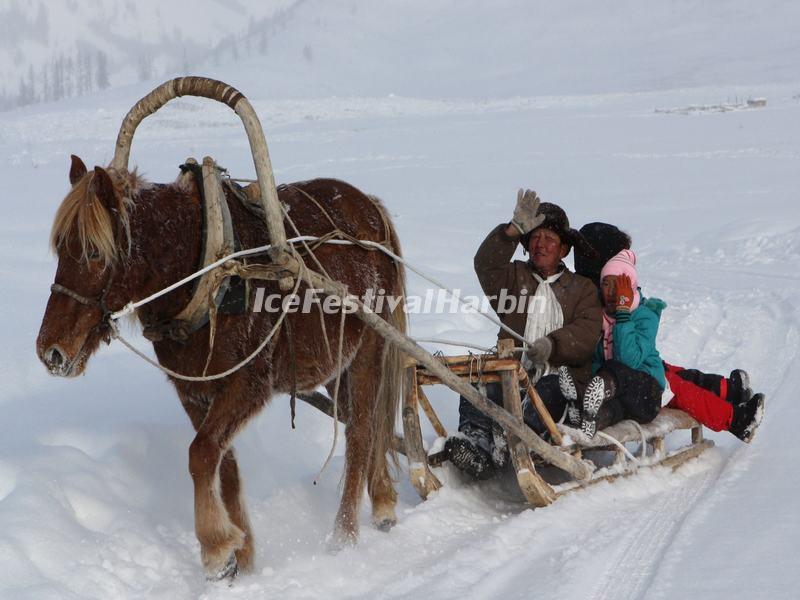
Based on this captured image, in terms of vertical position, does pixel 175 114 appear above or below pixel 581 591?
above

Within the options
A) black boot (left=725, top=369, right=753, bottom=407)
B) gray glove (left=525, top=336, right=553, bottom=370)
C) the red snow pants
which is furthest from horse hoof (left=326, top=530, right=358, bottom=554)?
black boot (left=725, top=369, right=753, bottom=407)

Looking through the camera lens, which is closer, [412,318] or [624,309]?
[624,309]

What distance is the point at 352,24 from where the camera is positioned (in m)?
105

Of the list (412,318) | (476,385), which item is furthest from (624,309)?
(412,318)

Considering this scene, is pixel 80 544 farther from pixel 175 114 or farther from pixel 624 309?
pixel 175 114

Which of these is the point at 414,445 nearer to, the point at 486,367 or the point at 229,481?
the point at 486,367

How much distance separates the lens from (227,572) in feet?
11.2

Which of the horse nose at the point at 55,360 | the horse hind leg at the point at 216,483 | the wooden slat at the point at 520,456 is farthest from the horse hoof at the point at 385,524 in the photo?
the horse nose at the point at 55,360

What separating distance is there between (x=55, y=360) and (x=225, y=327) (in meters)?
0.71

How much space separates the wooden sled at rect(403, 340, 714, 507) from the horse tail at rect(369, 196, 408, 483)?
0.07m

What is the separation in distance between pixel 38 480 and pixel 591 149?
2307cm

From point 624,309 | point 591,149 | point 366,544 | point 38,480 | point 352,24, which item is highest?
point 352,24

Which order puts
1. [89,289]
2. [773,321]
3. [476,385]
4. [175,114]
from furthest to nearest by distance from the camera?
[175,114], [773,321], [476,385], [89,289]

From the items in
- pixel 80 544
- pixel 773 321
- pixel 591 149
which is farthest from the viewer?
pixel 591 149
